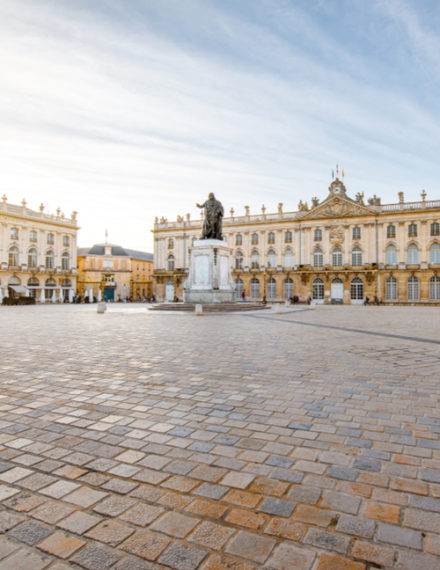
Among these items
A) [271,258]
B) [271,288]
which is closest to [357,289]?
[271,288]

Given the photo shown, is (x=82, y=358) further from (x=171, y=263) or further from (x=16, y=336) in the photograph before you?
(x=171, y=263)

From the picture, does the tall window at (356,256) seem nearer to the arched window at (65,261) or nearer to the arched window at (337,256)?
the arched window at (337,256)

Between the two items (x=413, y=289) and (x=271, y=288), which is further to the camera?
(x=271, y=288)

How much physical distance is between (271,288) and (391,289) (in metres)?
15.5

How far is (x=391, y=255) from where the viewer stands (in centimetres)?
4941

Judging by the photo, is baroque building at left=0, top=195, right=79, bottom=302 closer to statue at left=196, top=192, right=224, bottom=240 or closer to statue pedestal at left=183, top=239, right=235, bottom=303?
statue pedestal at left=183, top=239, right=235, bottom=303

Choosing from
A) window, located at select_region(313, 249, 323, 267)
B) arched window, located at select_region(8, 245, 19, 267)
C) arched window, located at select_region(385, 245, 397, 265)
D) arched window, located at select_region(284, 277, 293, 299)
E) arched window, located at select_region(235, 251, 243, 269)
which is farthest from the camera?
arched window, located at select_region(235, 251, 243, 269)

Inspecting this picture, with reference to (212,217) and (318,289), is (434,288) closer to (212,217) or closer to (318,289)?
(318,289)

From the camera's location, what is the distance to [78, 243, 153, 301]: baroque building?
72.4 meters

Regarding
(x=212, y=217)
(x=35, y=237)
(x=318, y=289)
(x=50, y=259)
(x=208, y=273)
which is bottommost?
(x=318, y=289)

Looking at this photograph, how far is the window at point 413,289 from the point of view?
48000mm

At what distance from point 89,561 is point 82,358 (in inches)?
228

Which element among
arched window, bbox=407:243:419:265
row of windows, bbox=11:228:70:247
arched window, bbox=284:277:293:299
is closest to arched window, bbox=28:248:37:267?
row of windows, bbox=11:228:70:247

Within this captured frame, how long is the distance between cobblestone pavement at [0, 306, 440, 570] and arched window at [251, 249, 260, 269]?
50.8 metres
